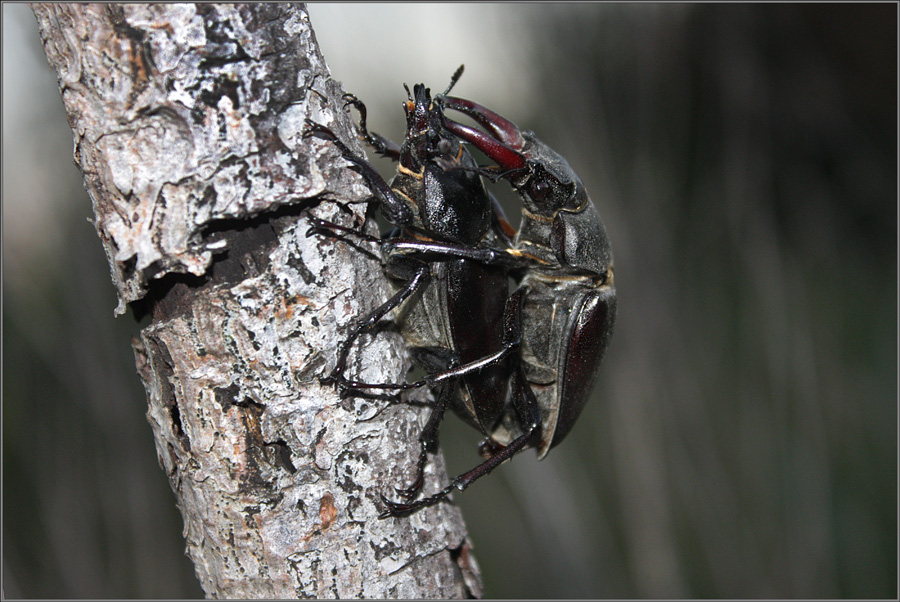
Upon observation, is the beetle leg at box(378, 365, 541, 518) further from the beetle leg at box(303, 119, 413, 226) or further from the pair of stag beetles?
the beetle leg at box(303, 119, 413, 226)

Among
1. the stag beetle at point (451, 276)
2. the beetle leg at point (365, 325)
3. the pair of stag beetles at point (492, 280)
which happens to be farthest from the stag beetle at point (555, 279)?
Answer: the beetle leg at point (365, 325)

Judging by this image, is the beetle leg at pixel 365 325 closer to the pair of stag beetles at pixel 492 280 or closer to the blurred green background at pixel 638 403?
the pair of stag beetles at pixel 492 280

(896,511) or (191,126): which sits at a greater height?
(191,126)

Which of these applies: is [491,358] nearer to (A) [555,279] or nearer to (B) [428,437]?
(B) [428,437]

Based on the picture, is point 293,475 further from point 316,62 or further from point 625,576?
point 625,576

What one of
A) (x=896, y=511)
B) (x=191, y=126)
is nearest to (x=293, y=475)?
(x=191, y=126)

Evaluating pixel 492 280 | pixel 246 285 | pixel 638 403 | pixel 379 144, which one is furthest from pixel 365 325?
pixel 638 403

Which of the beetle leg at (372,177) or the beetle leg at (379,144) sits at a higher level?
the beetle leg at (379,144)

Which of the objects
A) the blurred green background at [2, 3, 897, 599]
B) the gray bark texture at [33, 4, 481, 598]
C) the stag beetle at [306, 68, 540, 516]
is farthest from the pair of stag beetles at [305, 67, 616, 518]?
the blurred green background at [2, 3, 897, 599]
